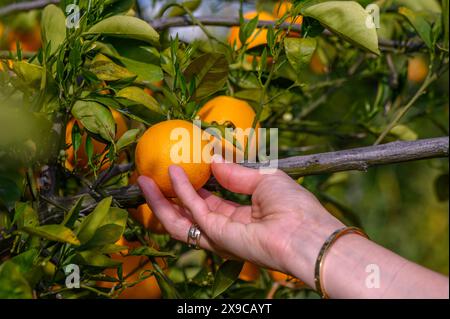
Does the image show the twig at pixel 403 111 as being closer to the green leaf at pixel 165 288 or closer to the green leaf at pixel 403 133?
the green leaf at pixel 403 133

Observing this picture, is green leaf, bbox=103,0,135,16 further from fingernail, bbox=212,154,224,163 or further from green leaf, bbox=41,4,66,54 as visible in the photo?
fingernail, bbox=212,154,224,163

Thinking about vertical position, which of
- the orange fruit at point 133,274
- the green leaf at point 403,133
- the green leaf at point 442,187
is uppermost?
the green leaf at point 403,133

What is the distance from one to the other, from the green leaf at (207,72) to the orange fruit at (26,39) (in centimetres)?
63

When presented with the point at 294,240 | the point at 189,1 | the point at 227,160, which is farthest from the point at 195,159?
the point at 189,1

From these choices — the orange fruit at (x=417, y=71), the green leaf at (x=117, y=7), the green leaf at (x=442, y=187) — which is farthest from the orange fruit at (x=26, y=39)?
the orange fruit at (x=417, y=71)

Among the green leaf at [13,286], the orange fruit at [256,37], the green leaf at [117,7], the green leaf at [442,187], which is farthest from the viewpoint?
the green leaf at [442,187]

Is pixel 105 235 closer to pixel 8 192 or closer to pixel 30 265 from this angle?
pixel 30 265

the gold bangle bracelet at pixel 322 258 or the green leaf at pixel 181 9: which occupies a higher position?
the green leaf at pixel 181 9

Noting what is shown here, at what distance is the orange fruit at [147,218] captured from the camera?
123 centimetres

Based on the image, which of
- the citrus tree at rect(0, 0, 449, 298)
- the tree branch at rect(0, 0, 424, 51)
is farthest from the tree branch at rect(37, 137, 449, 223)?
the tree branch at rect(0, 0, 424, 51)

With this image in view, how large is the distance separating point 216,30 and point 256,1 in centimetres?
27

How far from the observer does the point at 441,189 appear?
177 centimetres

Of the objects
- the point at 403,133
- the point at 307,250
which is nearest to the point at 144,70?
the point at 307,250
